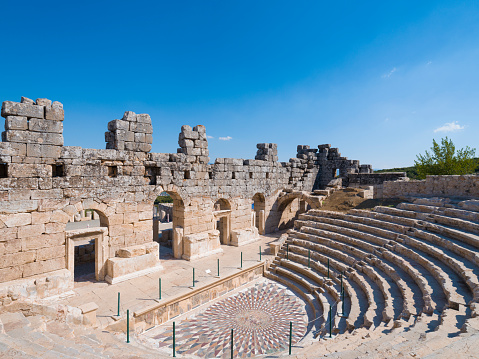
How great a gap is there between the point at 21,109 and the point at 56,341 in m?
7.06

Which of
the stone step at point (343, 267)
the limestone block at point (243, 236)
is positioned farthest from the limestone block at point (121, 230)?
the stone step at point (343, 267)

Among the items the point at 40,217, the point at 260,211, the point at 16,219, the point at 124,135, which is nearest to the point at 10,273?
the point at 16,219

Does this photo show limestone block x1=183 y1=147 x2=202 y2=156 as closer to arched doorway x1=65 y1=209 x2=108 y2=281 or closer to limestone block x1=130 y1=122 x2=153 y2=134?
limestone block x1=130 y1=122 x2=153 y2=134

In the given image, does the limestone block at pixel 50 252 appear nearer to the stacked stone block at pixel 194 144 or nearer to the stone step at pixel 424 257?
the stacked stone block at pixel 194 144

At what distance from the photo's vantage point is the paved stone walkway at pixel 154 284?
876cm

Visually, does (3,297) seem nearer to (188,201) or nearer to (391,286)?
(188,201)

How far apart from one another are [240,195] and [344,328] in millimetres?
9426

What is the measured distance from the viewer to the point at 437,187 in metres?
14.6

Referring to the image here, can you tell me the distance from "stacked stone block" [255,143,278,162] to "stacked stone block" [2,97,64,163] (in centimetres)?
1139

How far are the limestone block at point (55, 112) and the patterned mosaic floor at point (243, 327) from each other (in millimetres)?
7755

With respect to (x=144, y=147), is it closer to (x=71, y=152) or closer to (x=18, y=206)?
(x=71, y=152)

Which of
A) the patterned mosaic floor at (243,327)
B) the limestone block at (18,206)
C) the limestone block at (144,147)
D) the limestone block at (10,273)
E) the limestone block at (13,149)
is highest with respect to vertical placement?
the limestone block at (144,147)

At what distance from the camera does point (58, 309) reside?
23.6 ft

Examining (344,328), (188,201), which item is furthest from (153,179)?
(344,328)
